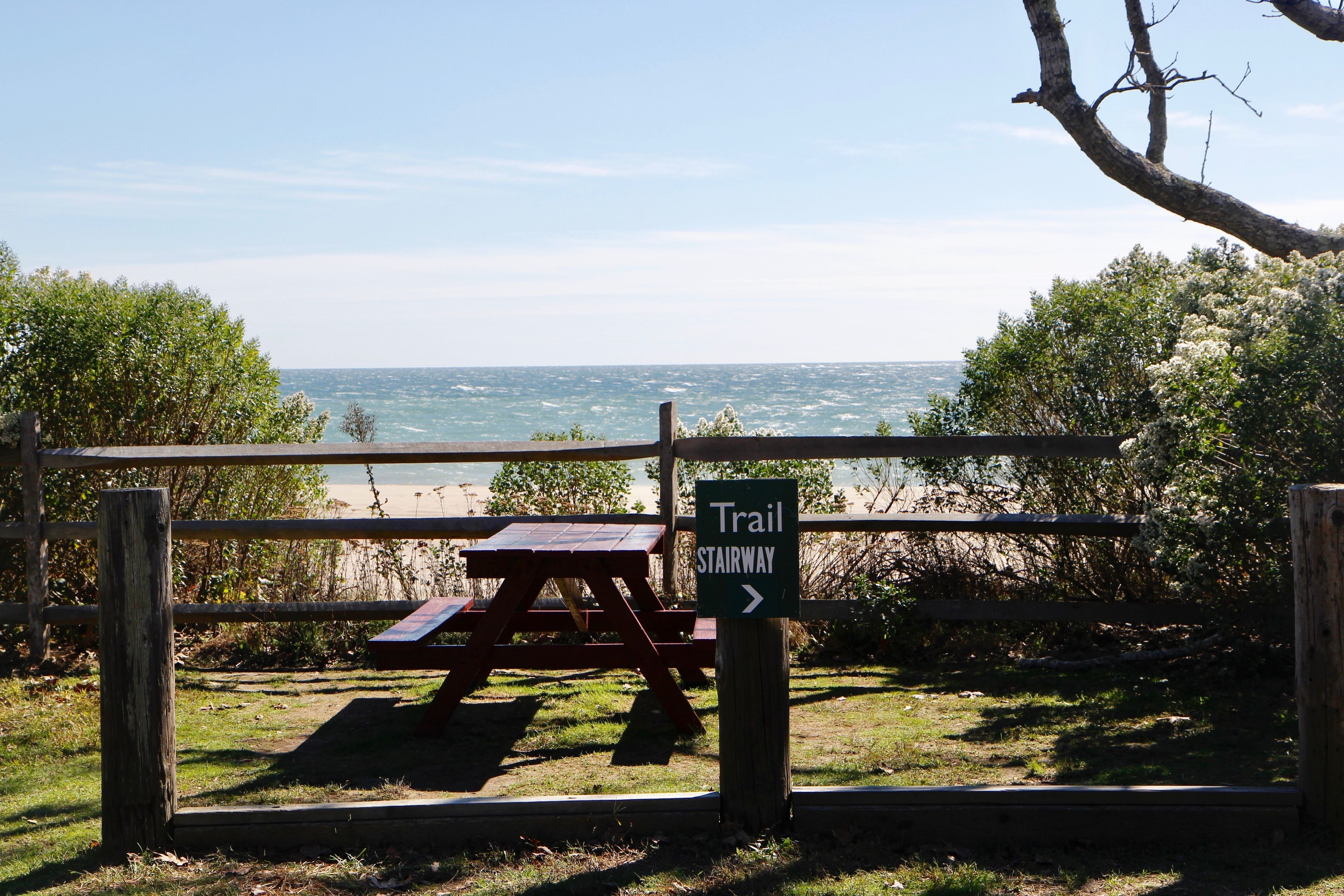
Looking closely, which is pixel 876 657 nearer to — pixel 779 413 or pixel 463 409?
pixel 779 413

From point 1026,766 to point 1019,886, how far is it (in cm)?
127

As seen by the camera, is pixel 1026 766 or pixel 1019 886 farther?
pixel 1026 766

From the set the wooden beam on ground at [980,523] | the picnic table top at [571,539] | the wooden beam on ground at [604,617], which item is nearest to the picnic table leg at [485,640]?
the picnic table top at [571,539]

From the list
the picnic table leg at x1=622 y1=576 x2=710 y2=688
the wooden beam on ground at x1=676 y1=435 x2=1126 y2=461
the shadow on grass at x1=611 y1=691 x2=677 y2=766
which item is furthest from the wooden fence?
the wooden beam on ground at x1=676 y1=435 x2=1126 y2=461

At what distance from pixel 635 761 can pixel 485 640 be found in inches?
34.0

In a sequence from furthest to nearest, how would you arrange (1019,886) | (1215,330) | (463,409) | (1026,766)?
(463,409), (1215,330), (1026,766), (1019,886)

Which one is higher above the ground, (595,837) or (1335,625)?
(1335,625)

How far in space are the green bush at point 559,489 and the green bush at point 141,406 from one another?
155 cm

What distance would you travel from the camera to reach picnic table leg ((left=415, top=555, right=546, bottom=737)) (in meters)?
4.60

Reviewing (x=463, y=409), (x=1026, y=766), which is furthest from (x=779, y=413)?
(x=1026, y=766)

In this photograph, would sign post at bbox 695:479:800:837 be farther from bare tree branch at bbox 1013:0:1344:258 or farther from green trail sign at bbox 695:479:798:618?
bare tree branch at bbox 1013:0:1344:258

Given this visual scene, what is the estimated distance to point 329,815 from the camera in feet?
11.6

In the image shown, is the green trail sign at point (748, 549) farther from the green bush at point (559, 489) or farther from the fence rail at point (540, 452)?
the green bush at point (559, 489)

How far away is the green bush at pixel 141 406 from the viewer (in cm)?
713
